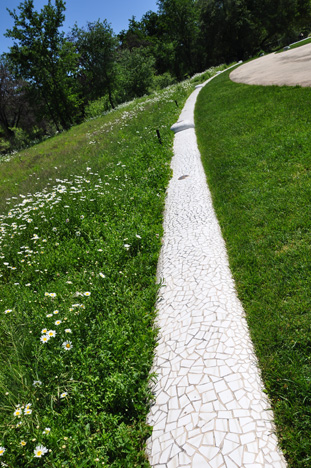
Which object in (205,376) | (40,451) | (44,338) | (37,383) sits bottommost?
(205,376)

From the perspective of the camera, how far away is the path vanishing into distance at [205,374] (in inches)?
86.9

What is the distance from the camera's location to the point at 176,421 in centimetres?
249

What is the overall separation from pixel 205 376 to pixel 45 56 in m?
37.2

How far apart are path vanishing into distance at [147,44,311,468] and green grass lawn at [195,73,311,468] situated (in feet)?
0.51

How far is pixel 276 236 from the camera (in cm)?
425

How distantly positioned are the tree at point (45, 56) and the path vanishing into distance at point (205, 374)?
34655 millimetres

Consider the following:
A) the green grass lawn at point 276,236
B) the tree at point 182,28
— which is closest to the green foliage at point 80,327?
the green grass lawn at point 276,236

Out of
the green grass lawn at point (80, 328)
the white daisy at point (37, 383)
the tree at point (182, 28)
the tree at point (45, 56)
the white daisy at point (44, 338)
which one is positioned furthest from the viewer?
the tree at point (182, 28)

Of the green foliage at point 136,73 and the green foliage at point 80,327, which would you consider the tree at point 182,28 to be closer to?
the green foliage at point 136,73

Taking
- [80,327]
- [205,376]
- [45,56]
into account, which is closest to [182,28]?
[45,56]

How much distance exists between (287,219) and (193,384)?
118 inches

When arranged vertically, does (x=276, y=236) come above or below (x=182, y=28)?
below

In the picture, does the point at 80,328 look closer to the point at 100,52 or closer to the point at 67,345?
the point at 67,345

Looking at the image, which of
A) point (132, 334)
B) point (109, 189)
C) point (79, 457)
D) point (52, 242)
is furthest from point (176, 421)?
point (109, 189)
